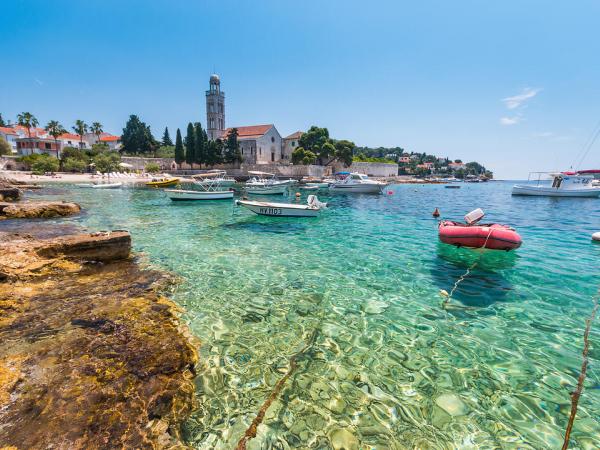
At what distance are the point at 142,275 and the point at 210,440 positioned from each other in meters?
5.62

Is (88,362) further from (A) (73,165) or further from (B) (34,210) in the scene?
(A) (73,165)

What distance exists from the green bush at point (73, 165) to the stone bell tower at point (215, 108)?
3581cm

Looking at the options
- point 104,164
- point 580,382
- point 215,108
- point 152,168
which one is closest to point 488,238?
point 580,382

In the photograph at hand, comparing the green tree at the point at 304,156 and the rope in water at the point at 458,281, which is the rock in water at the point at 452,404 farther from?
the green tree at the point at 304,156

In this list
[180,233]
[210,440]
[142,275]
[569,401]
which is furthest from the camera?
[180,233]

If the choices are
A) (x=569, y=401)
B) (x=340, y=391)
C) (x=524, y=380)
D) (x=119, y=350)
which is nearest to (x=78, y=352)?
(x=119, y=350)

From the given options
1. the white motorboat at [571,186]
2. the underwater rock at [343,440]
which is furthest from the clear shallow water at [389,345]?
the white motorboat at [571,186]

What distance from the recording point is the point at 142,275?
746 cm

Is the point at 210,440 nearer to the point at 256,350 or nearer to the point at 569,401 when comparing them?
the point at 256,350

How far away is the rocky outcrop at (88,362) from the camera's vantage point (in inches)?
108

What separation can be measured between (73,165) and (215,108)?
4187 centimetres

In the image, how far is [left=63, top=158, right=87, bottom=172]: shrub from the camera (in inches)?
2335

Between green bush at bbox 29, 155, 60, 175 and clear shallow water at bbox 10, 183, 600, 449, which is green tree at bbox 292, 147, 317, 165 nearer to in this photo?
green bush at bbox 29, 155, 60, 175

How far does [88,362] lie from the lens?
368 centimetres
